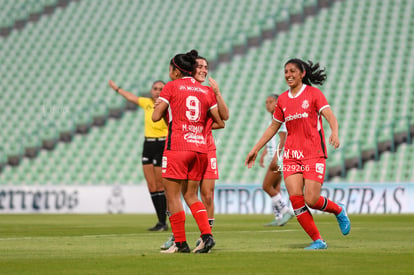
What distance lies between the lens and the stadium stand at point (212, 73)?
23688mm

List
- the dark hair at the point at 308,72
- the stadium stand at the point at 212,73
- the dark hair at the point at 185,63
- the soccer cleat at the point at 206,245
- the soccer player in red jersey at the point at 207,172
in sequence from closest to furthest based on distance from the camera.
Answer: the soccer cleat at the point at 206,245 → the dark hair at the point at 185,63 → the soccer player in red jersey at the point at 207,172 → the dark hair at the point at 308,72 → the stadium stand at the point at 212,73

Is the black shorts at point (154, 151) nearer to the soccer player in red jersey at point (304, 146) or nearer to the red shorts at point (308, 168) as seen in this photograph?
the soccer player in red jersey at point (304, 146)

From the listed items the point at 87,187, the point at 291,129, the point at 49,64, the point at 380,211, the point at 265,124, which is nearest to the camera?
the point at 291,129

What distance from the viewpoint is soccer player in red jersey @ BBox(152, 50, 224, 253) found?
791 cm

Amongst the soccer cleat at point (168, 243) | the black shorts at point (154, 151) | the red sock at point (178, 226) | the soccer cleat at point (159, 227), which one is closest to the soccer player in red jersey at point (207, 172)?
the soccer cleat at point (168, 243)

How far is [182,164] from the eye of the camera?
791cm

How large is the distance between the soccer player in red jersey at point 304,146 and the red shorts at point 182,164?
2.66 ft

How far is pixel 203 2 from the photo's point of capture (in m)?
30.3

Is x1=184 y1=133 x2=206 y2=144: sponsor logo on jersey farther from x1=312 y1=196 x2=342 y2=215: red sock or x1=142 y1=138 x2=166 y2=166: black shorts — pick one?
x1=142 y1=138 x2=166 y2=166: black shorts

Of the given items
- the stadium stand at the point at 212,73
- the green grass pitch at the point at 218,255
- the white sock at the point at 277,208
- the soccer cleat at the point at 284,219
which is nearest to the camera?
the green grass pitch at the point at 218,255

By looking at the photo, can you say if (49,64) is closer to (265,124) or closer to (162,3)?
(162,3)

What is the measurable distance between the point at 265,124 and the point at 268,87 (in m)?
1.92

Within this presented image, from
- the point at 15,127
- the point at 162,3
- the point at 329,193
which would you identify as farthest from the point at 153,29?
the point at 329,193

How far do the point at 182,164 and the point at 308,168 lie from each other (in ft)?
4.87
